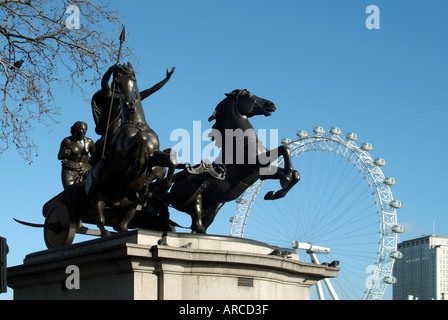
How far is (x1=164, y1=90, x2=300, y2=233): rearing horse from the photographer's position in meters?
16.5

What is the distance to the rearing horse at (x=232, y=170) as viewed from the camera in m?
16.5

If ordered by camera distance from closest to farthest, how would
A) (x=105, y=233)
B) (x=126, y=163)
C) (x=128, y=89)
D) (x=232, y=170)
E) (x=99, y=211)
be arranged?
(x=126, y=163)
(x=105, y=233)
(x=128, y=89)
(x=99, y=211)
(x=232, y=170)

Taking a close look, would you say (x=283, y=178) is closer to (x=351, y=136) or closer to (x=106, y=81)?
(x=106, y=81)

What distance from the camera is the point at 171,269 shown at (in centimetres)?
1431

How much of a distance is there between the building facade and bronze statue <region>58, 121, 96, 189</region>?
330 ft

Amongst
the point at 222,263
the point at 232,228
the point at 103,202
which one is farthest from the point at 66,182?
the point at 232,228

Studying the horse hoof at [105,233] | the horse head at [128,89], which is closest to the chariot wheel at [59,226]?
the horse hoof at [105,233]

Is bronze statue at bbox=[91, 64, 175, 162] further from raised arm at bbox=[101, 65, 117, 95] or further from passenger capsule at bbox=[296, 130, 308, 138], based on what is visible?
passenger capsule at bbox=[296, 130, 308, 138]

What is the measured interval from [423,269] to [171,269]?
110253 millimetres

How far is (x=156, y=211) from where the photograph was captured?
17.7 metres

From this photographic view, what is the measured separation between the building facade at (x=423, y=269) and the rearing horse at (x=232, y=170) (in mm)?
100689

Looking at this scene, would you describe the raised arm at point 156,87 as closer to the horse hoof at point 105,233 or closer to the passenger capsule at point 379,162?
the horse hoof at point 105,233

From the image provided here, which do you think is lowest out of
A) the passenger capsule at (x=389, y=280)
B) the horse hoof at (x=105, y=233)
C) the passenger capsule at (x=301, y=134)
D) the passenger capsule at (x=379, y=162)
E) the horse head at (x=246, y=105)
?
the passenger capsule at (x=389, y=280)

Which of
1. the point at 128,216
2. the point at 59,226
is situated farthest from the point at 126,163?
the point at 59,226
